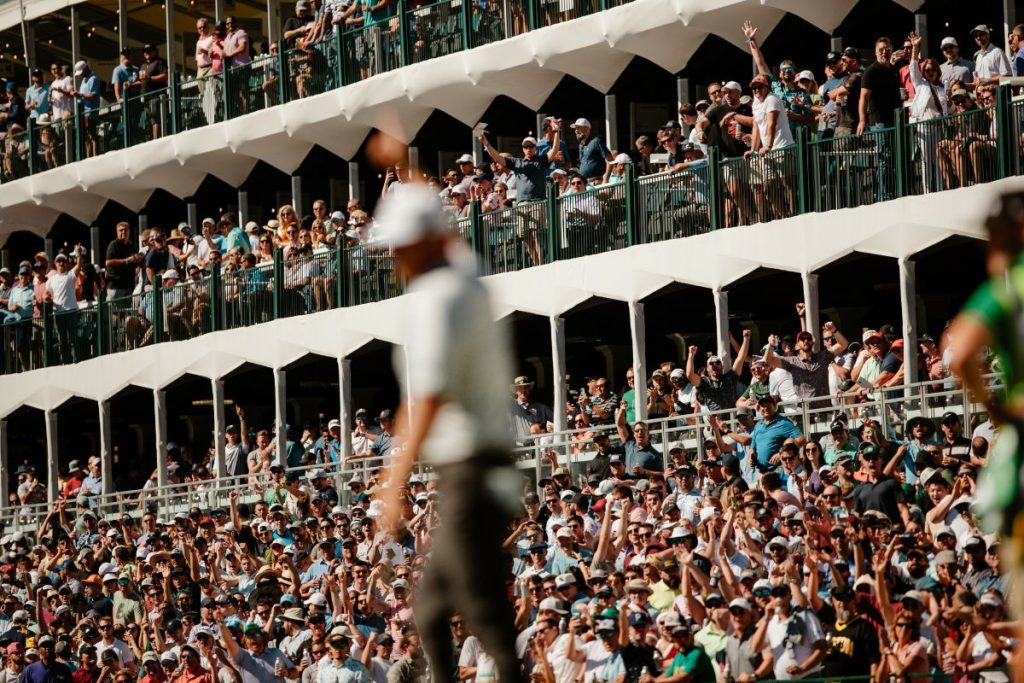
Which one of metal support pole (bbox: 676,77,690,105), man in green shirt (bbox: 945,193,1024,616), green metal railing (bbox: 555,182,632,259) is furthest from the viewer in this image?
metal support pole (bbox: 676,77,690,105)

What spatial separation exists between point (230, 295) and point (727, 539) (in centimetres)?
1660

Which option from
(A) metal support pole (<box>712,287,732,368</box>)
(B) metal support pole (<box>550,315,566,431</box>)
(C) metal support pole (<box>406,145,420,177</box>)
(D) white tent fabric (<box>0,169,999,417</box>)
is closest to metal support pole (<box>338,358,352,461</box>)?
(D) white tent fabric (<box>0,169,999,417</box>)

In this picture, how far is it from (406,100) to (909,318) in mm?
11154

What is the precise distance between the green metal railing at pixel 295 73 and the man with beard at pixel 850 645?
14.8 m

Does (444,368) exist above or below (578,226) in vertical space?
below

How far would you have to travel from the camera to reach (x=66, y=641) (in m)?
20.9

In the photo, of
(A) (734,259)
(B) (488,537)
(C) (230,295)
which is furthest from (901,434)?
(C) (230,295)

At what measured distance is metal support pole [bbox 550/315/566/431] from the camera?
2525 centimetres

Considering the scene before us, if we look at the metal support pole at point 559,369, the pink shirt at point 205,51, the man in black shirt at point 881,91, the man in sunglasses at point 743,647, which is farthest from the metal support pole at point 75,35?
the man in sunglasses at point 743,647

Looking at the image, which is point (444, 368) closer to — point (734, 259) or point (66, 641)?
point (66, 641)

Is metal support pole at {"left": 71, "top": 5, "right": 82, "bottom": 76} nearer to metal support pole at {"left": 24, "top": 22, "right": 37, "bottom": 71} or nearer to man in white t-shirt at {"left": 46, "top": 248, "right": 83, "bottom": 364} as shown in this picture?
metal support pole at {"left": 24, "top": 22, "right": 37, "bottom": 71}

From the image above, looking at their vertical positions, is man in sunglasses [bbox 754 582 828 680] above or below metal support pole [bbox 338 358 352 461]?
below

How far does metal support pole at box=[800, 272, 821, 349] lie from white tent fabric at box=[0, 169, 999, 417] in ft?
0.64

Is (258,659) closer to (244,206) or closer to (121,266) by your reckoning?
(121,266)
